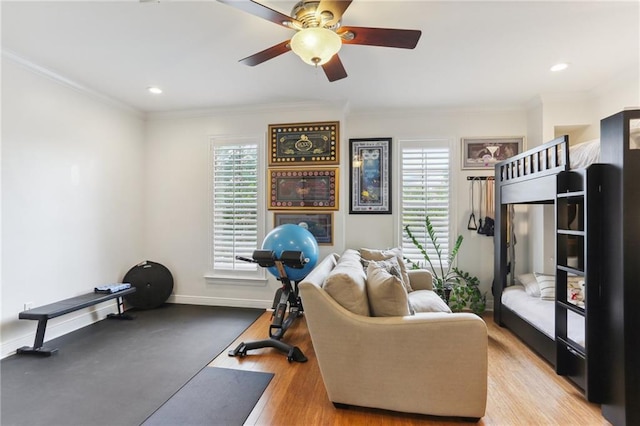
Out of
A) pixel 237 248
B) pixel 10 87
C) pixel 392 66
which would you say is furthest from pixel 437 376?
pixel 10 87

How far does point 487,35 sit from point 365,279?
218 cm

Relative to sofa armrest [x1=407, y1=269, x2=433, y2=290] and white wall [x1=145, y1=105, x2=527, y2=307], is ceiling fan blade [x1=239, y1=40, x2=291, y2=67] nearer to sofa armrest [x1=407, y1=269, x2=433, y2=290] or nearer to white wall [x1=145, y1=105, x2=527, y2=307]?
white wall [x1=145, y1=105, x2=527, y2=307]

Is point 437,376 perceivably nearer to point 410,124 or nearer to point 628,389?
point 628,389

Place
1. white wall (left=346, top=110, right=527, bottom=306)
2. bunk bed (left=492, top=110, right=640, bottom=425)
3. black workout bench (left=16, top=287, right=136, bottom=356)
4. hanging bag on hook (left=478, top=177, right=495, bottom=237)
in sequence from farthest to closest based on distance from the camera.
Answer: white wall (left=346, top=110, right=527, bottom=306) → hanging bag on hook (left=478, top=177, right=495, bottom=237) → black workout bench (left=16, top=287, right=136, bottom=356) → bunk bed (left=492, top=110, right=640, bottom=425)

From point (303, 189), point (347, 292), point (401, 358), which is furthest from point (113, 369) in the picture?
point (303, 189)

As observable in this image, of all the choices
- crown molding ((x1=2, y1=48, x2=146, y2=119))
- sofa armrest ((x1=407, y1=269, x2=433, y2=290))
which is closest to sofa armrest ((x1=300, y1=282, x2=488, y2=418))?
sofa armrest ((x1=407, y1=269, x2=433, y2=290))

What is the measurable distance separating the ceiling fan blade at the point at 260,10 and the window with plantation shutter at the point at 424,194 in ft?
8.99

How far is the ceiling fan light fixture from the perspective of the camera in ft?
5.67

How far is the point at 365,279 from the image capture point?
219 cm

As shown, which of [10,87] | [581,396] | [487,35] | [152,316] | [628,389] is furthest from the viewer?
[152,316]

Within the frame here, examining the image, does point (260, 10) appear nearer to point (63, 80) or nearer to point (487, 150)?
point (63, 80)

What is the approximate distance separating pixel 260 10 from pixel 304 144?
7.53 feet

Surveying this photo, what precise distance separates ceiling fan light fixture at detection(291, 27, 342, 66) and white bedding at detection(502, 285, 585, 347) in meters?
2.70

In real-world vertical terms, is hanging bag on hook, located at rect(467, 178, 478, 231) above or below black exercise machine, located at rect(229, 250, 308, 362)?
above
